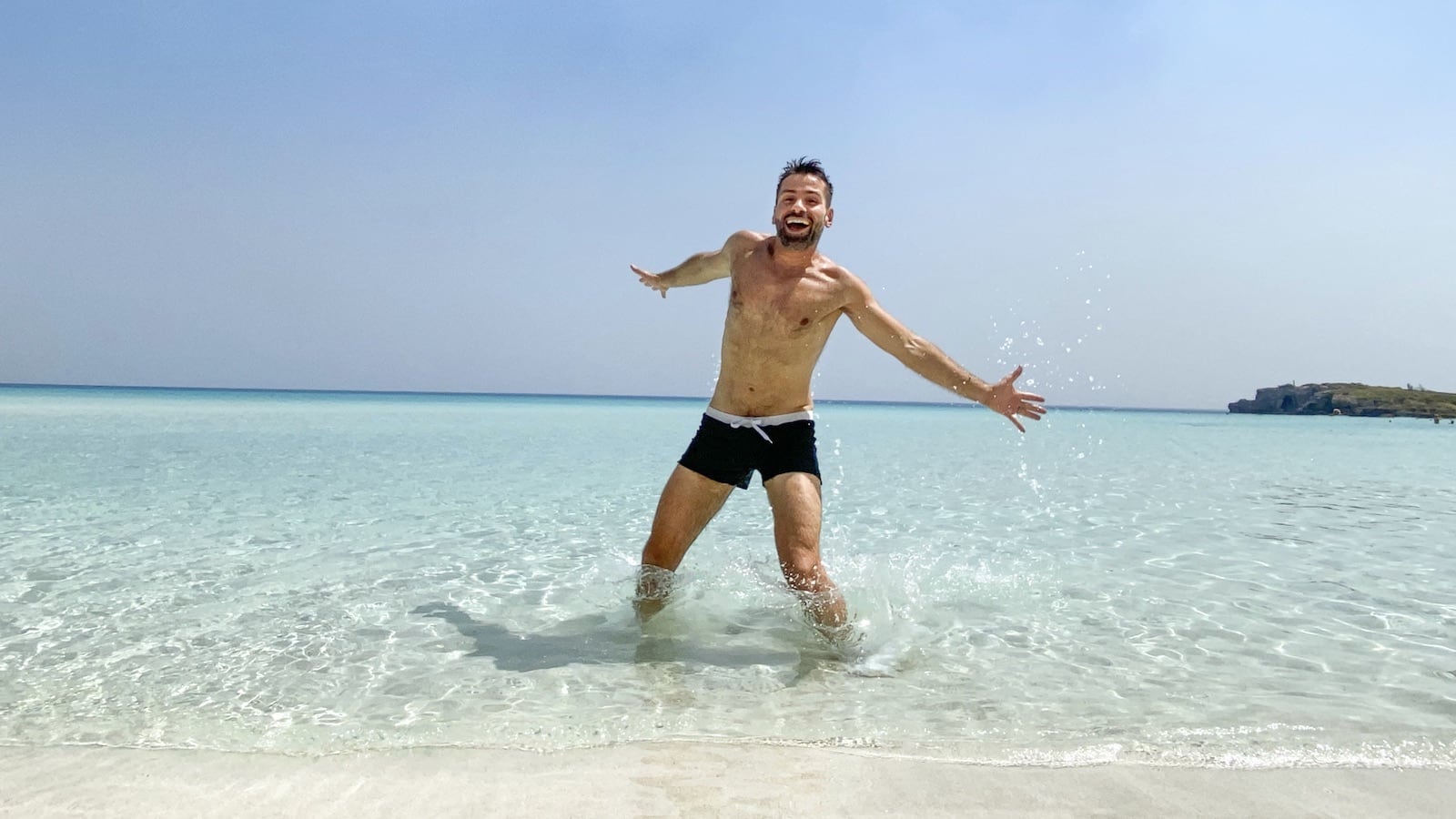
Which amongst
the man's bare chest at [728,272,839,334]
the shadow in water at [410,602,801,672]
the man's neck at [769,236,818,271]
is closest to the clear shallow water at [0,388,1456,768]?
the shadow in water at [410,602,801,672]

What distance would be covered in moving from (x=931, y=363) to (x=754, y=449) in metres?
0.99

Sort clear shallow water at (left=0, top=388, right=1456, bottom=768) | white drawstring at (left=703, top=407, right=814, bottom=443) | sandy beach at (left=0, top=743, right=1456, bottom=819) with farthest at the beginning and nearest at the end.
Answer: white drawstring at (left=703, top=407, right=814, bottom=443)
clear shallow water at (left=0, top=388, right=1456, bottom=768)
sandy beach at (left=0, top=743, right=1456, bottom=819)

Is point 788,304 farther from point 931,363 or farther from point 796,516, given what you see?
point 796,516

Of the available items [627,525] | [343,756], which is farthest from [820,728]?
[627,525]

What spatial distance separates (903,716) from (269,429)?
2360 centimetres

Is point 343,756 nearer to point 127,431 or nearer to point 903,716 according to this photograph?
point 903,716

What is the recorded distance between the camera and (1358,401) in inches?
3115

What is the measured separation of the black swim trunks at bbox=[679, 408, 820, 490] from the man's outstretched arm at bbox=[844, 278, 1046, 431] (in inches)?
23.5

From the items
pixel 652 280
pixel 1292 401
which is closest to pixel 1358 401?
pixel 1292 401

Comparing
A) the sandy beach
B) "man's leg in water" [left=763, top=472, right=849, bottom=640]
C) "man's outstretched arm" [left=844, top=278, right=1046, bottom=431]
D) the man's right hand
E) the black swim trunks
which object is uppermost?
the man's right hand

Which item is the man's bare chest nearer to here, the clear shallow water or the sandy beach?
the clear shallow water

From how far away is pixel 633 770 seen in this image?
2.74 meters

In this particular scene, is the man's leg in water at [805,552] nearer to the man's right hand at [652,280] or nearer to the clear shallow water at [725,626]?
the clear shallow water at [725,626]

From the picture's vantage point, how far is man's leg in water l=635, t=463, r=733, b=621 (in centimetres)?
463
